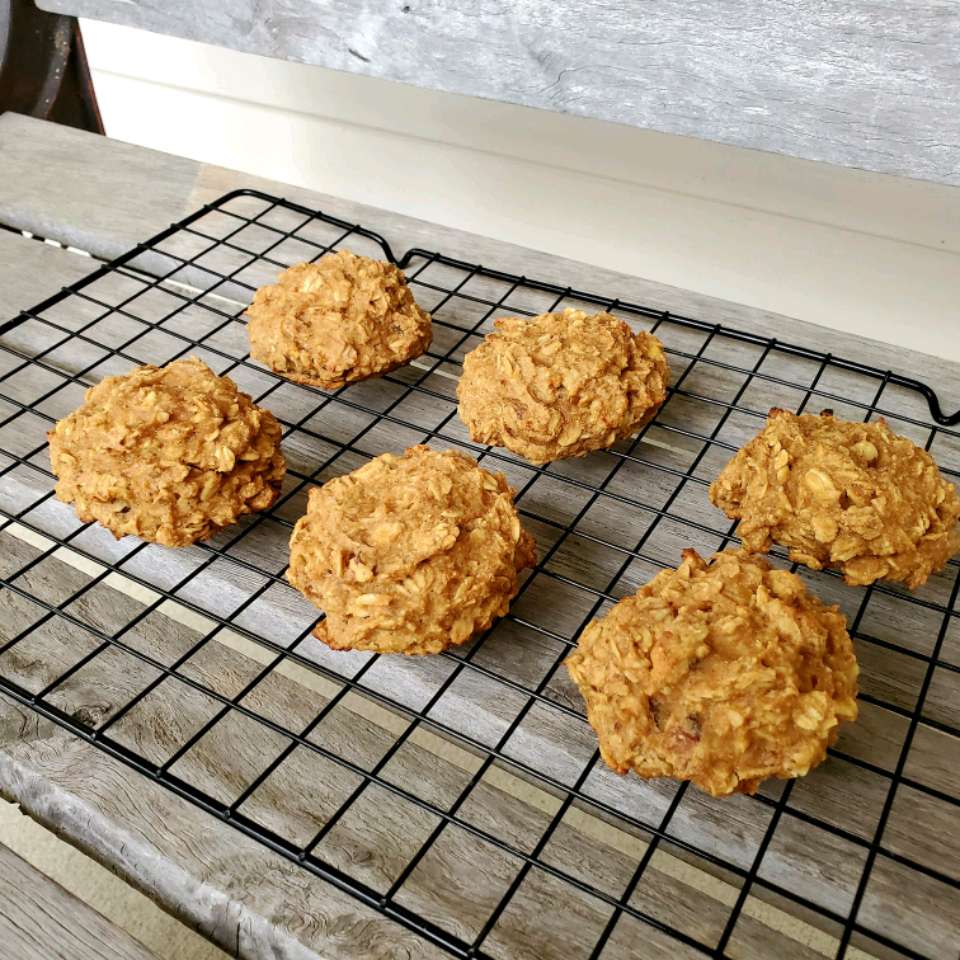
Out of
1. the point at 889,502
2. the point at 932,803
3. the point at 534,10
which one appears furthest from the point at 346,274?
the point at 932,803

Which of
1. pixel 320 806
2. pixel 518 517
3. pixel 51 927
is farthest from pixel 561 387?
pixel 51 927

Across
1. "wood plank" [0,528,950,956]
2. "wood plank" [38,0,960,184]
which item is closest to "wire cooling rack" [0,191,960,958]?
"wood plank" [0,528,950,956]

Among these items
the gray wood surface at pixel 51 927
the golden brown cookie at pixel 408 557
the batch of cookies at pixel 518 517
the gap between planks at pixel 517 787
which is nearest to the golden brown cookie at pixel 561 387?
the batch of cookies at pixel 518 517

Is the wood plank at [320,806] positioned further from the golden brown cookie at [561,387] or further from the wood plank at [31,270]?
the wood plank at [31,270]

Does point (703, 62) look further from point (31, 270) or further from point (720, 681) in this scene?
point (31, 270)

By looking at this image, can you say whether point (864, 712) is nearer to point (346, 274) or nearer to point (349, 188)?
point (346, 274)

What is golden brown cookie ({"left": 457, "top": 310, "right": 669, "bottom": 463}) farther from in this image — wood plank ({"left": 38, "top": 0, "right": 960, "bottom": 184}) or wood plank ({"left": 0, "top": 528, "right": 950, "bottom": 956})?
wood plank ({"left": 0, "top": 528, "right": 950, "bottom": 956})
